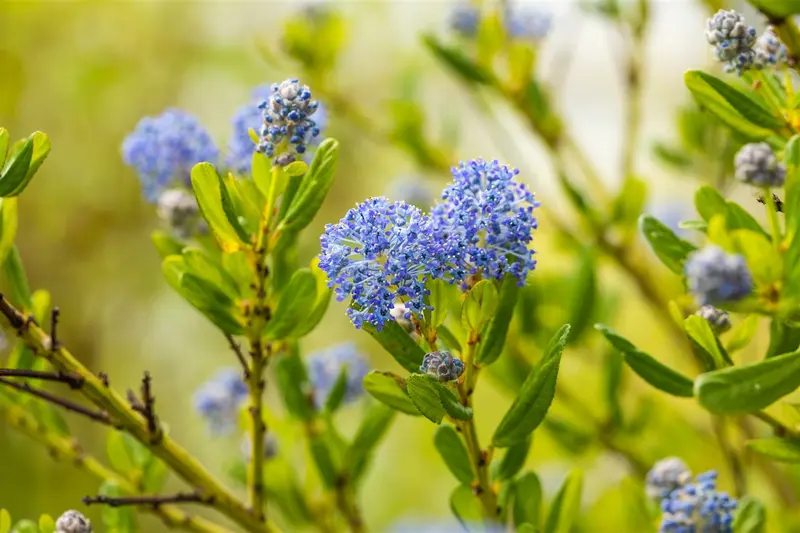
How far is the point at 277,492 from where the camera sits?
0.85 m

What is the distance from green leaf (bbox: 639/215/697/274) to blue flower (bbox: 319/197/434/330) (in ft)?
0.47

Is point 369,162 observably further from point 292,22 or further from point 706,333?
point 706,333

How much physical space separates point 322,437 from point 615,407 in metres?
0.33

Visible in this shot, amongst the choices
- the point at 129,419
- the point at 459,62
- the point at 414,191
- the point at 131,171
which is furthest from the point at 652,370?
the point at 131,171

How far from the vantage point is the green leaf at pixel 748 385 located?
17.3 inches

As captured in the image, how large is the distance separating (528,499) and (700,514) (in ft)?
0.47

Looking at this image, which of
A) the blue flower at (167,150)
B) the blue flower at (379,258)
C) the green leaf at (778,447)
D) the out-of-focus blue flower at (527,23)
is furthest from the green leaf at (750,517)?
the out-of-focus blue flower at (527,23)

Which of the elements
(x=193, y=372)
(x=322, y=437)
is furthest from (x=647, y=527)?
(x=193, y=372)

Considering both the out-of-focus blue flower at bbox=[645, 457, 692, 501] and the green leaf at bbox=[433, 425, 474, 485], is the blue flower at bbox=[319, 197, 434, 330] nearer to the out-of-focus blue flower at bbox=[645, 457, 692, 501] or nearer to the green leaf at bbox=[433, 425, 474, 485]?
the green leaf at bbox=[433, 425, 474, 485]

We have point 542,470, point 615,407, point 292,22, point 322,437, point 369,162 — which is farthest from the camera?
point 369,162

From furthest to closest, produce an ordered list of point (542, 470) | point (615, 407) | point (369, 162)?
point (369, 162), point (542, 470), point (615, 407)

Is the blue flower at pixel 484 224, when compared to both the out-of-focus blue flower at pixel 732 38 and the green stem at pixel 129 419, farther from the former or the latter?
the green stem at pixel 129 419

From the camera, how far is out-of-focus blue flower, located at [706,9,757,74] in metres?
0.53

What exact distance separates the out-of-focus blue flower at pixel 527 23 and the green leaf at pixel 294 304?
0.59 metres
